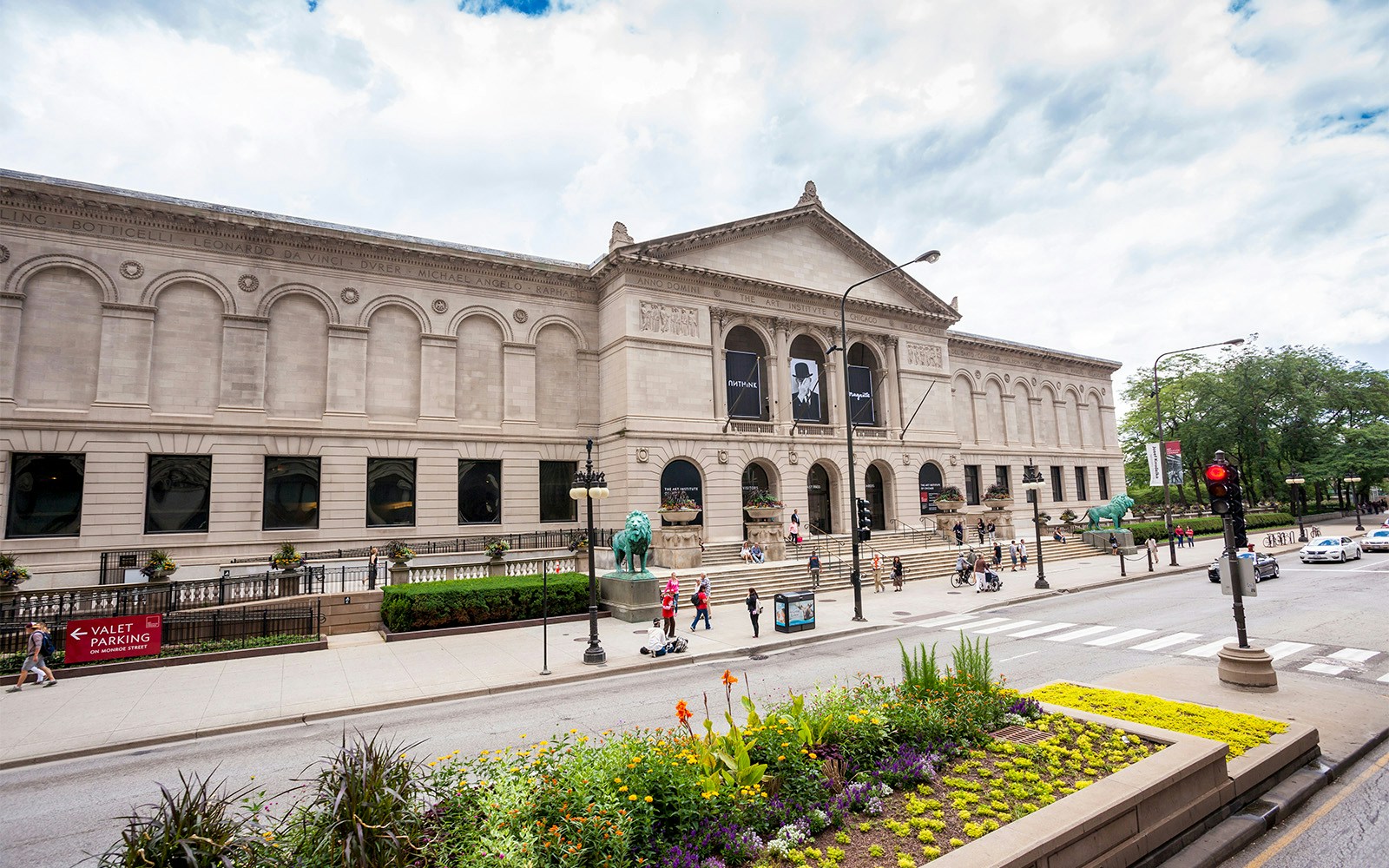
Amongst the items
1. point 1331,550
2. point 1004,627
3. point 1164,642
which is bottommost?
point 1004,627

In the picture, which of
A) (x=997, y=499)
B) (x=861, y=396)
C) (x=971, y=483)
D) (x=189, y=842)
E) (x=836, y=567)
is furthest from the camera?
(x=971, y=483)

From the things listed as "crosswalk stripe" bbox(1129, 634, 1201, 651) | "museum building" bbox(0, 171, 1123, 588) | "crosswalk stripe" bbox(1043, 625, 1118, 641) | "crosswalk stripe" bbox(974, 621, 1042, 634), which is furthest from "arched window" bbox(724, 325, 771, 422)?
"crosswalk stripe" bbox(1129, 634, 1201, 651)

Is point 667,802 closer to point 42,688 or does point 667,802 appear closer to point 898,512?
point 42,688

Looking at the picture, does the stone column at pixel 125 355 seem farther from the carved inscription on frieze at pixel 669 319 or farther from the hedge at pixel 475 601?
the carved inscription on frieze at pixel 669 319

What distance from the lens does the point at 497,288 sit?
113ft

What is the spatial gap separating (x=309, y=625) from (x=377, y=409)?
13582 millimetres

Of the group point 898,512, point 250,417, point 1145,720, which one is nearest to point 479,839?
point 1145,720

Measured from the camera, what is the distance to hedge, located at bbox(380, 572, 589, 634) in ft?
67.3

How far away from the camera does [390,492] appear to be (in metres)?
31.2

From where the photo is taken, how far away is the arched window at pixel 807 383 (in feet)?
129

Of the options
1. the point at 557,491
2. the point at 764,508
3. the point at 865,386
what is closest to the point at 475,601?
the point at 557,491

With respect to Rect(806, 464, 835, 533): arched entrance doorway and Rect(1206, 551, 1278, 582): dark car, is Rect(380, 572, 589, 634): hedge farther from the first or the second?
Rect(1206, 551, 1278, 582): dark car

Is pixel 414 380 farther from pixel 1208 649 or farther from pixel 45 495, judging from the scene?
pixel 1208 649

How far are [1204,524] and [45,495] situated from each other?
68.0 m
